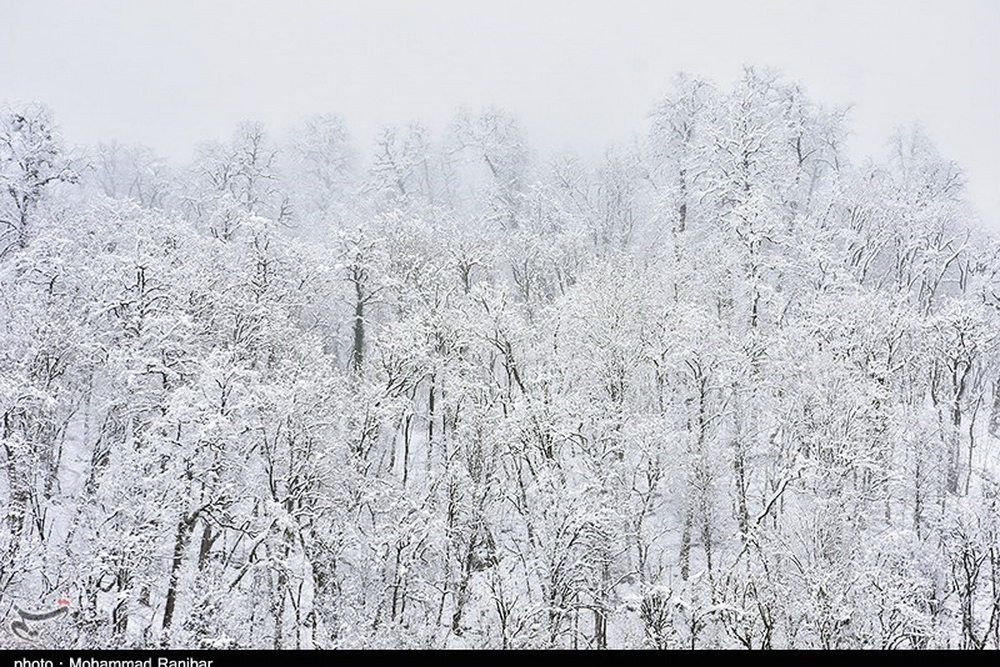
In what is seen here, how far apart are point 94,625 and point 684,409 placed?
2247cm

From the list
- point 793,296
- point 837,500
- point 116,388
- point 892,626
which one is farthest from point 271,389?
point 793,296

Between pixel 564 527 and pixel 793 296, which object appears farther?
pixel 793 296

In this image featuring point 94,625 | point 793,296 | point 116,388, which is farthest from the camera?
point 793,296

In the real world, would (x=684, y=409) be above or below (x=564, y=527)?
above

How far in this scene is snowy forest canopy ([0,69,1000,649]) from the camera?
73.9 feet

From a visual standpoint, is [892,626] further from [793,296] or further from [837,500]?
[793,296]

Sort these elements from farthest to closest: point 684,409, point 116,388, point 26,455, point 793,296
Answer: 1. point 793,296
2. point 684,409
3. point 116,388
4. point 26,455

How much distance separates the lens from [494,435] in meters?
27.2

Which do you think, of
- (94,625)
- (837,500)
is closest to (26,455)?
(94,625)

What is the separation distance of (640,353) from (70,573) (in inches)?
867

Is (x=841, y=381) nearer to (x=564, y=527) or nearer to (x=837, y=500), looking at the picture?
(x=837, y=500)

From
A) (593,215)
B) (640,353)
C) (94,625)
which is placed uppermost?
(593,215)

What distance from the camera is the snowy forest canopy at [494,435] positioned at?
73.9 ft

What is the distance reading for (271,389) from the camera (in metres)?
24.5
